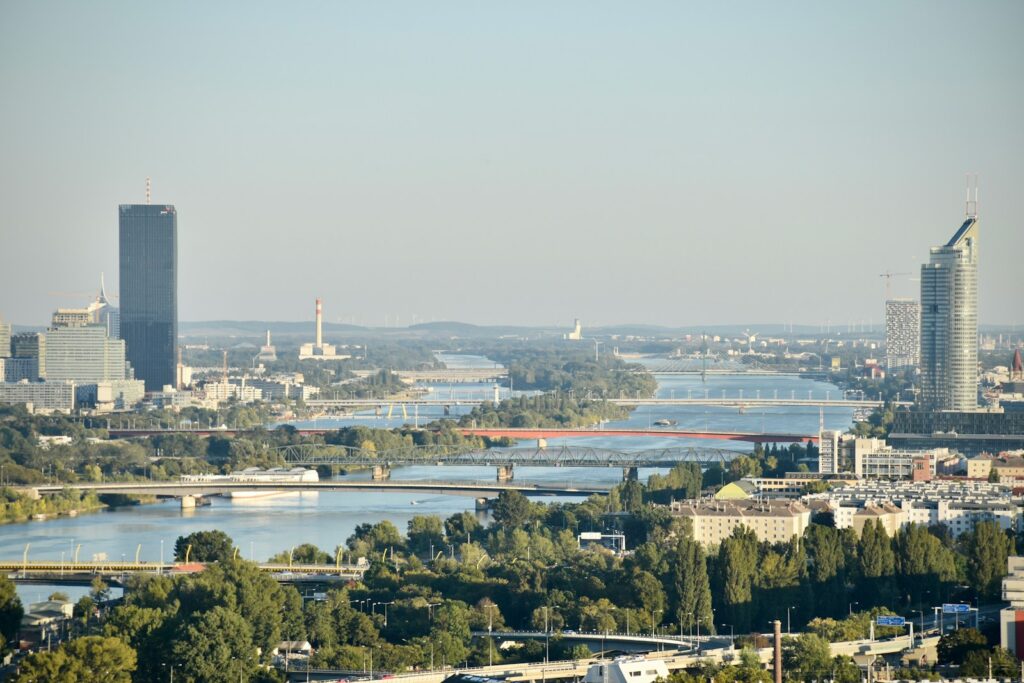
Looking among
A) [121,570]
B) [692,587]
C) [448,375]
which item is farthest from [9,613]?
[448,375]

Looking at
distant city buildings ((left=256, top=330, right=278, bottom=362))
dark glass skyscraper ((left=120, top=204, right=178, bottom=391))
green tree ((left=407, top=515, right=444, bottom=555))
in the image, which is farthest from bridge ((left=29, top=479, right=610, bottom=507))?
distant city buildings ((left=256, top=330, right=278, bottom=362))

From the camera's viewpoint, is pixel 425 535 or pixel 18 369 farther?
pixel 18 369

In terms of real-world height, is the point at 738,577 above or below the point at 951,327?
below

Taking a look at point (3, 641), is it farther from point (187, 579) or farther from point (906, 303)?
point (906, 303)

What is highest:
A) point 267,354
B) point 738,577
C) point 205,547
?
point 738,577

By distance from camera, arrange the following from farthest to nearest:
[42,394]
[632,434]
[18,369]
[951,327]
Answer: [18,369] → [42,394] → [632,434] → [951,327]

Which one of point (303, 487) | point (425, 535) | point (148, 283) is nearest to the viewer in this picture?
point (425, 535)

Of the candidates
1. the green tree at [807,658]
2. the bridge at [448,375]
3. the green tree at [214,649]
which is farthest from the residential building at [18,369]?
the green tree at [807,658]

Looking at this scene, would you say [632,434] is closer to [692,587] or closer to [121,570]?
[121,570]
